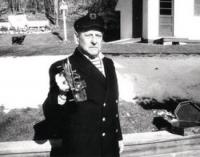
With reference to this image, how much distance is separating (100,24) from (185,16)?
13.9 meters

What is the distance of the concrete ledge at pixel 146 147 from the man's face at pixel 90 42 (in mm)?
1464

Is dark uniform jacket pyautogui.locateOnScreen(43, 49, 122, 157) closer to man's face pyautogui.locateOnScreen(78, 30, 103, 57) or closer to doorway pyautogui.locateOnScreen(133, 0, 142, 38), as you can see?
man's face pyautogui.locateOnScreen(78, 30, 103, 57)

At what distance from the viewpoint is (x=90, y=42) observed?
299 cm

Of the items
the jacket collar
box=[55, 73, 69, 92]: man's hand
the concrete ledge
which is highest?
the jacket collar

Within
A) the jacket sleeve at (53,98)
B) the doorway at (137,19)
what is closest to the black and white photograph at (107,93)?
the jacket sleeve at (53,98)

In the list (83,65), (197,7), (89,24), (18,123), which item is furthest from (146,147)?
(197,7)

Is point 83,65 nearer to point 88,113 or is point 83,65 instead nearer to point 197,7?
point 88,113

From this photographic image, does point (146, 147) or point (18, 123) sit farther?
point (18, 123)

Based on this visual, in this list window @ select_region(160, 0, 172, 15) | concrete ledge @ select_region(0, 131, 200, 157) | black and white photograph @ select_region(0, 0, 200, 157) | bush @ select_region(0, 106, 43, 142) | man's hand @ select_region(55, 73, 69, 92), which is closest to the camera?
man's hand @ select_region(55, 73, 69, 92)

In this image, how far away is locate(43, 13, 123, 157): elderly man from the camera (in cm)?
300

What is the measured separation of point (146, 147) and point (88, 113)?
1.38 m

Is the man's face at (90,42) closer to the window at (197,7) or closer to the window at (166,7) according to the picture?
the window at (166,7)

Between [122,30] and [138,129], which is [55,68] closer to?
[138,129]

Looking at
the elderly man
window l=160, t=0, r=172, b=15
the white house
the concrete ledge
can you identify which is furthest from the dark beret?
window l=160, t=0, r=172, b=15
